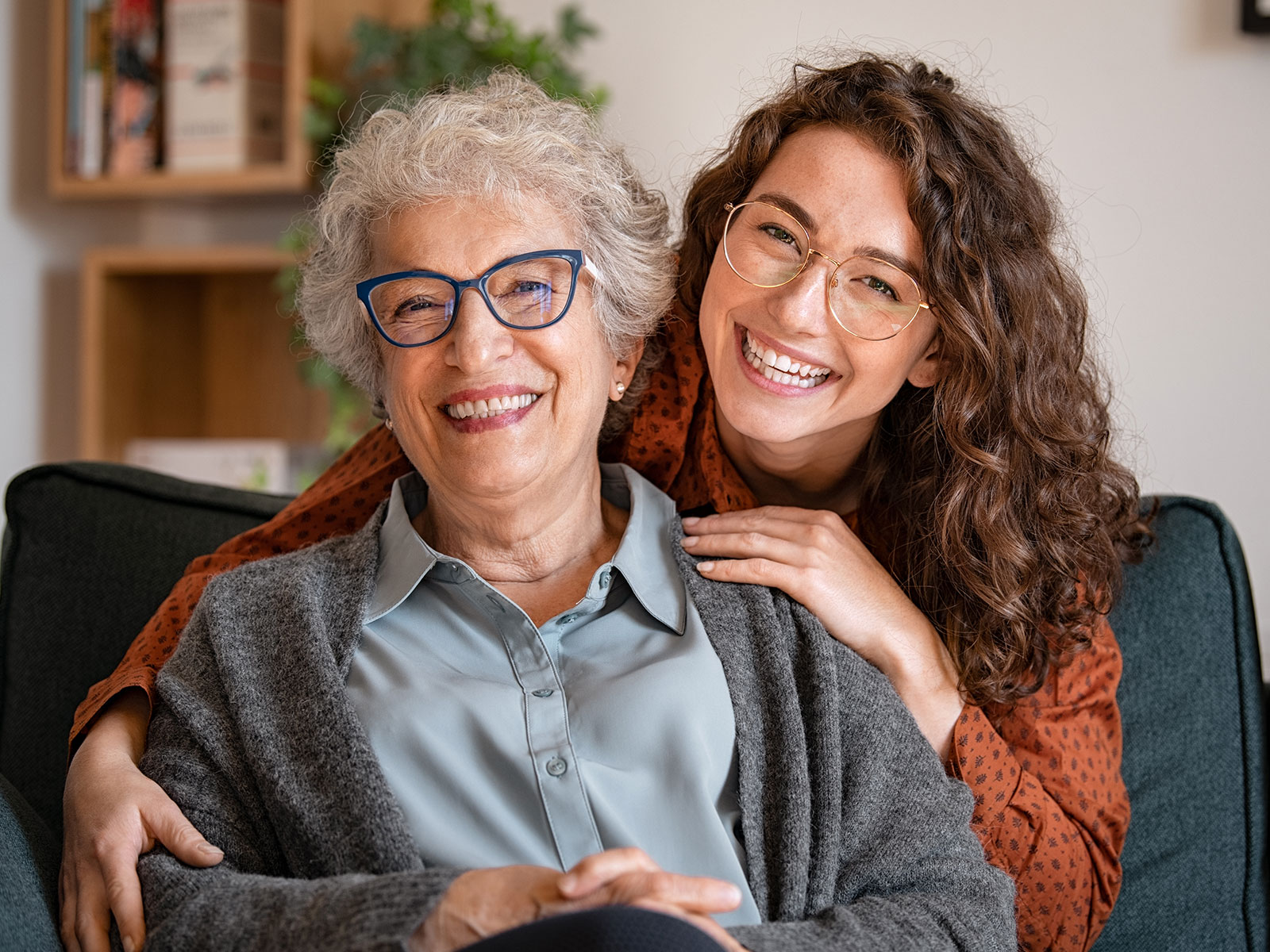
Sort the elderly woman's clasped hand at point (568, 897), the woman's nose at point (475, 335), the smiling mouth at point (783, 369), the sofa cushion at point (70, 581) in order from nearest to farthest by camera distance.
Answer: the elderly woman's clasped hand at point (568, 897) → the woman's nose at point (475, 335) → the smiling mouth at point (783, 369) → the sofa cushion at point (70, 581)

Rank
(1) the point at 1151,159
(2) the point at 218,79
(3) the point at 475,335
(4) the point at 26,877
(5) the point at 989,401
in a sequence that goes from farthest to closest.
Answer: (2) the point at 218,79, (1) the point at 1151,159, (5) the point at 989,401, (3) the point at 475,335, (4) the point at 26,877

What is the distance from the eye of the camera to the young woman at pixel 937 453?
1.46 metres

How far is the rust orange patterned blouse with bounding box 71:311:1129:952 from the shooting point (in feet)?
4.75

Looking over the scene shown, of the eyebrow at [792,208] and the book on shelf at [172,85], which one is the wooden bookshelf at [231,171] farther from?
the eyebrow at [792,208]

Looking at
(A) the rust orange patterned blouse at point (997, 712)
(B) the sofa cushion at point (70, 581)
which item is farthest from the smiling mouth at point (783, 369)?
(B) the sofa cushion at point (70, 581)

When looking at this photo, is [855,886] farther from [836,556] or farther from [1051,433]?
[1051,433]

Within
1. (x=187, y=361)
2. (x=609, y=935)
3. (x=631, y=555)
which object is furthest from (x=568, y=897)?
(x=187, y=361)

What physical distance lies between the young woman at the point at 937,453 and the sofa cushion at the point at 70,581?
0.62 feet

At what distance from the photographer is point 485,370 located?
1.34 meters

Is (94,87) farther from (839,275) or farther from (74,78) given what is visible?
(839,275)

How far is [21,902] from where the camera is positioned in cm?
117

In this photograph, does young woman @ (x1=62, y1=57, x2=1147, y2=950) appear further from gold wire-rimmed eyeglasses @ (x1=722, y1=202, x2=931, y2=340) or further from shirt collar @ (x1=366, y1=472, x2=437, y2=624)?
shirt collar @ (x1=366, y1=472, x2=437, y2=624)

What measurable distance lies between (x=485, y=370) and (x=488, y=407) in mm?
50

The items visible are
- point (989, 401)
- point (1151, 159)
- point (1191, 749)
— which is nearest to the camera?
point (989, 401)
